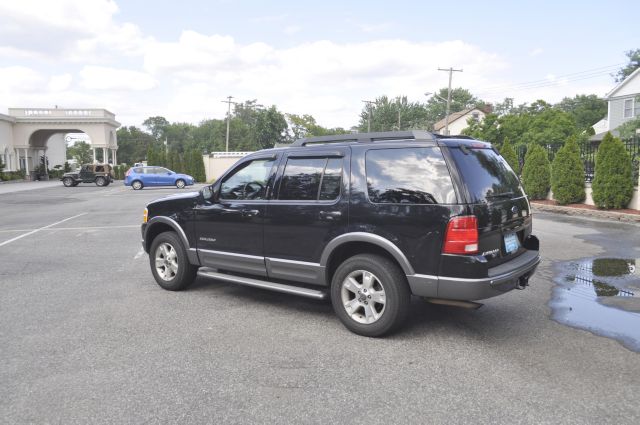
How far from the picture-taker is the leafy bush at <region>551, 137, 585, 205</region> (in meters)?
15.2

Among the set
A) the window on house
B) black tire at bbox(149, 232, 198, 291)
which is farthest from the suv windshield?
the window on house

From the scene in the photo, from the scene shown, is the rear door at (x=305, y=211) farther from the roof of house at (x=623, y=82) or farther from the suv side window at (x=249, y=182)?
the roof of house at (x=623, y=82)

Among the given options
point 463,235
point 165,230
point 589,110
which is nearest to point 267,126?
point 589,110

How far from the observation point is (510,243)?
4.59m

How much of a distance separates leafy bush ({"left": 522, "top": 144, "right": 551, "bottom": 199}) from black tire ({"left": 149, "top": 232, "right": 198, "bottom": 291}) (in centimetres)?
1457

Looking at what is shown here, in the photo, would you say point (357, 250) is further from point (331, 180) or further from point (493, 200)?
point (493, 200)

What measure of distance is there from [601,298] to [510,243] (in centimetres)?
212

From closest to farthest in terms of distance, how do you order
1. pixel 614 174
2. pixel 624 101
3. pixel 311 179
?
pixel 311 179, pixel 614 174, pixel 624 101

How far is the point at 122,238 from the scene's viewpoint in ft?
35.8

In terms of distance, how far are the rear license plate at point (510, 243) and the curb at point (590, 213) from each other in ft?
32.3

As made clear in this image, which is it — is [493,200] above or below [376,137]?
below

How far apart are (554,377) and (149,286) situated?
501 cm

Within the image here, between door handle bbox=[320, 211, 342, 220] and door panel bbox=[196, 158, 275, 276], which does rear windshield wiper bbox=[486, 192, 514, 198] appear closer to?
door handle bbox=[320, 211, 342, 220]

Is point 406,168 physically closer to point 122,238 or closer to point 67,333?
point 67,333
